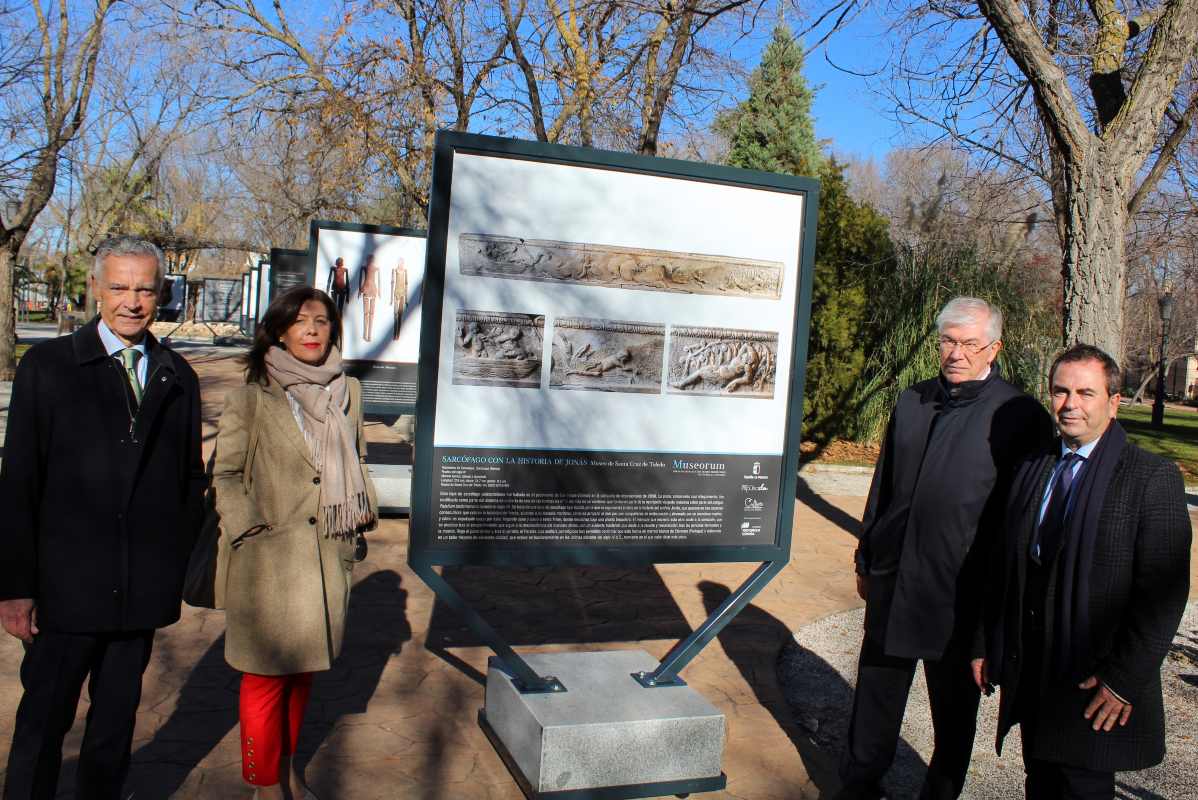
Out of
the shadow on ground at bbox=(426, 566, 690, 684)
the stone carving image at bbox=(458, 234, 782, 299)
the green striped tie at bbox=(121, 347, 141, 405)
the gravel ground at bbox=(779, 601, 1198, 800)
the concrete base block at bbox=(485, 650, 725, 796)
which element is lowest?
the gravel ground at bbox=(779, 601, 1198, 800)

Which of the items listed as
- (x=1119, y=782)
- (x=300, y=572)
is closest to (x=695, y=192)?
(x=300, y=572)

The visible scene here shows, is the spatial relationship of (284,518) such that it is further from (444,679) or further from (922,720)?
(922,720)

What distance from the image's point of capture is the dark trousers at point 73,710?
2805mm

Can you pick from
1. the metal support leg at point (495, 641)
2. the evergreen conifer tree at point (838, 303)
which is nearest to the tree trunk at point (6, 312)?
the evergreen conifer tree at point (838, 303)

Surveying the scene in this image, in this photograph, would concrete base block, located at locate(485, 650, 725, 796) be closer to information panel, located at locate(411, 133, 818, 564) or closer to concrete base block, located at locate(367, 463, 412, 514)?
information panel, located at locate(411, 133, 818, 564)

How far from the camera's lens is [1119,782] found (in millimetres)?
4184

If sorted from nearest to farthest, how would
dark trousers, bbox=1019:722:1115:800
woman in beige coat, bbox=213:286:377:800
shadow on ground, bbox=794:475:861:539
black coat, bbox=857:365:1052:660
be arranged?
1. dark trousers, bbox=1019:722:1115:800
2. woman in beige coat, bbox=213:286:377:800
3. black coat, bbox=857:365:1052:660
4. shadow on ground, bbox=794:475:861:539

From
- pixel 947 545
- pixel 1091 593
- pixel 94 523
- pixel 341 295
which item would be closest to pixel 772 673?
pixel 947 545

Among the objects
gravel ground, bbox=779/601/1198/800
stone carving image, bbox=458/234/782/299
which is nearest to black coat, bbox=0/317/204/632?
stone carving image, bbox=458/234/782/299

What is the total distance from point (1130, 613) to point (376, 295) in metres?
7.70

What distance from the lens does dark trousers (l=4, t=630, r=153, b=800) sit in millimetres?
2805

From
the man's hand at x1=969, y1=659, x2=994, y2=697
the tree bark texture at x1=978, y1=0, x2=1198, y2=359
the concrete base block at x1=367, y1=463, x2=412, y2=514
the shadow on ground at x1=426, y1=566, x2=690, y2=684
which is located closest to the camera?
the man's hand at x1=969, y1=659, x2=994, y2=697

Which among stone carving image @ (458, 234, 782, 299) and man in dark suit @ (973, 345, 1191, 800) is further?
stone carving image @ (458, 234, 782, 299)

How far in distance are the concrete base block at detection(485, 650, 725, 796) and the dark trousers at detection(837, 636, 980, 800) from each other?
555mm
